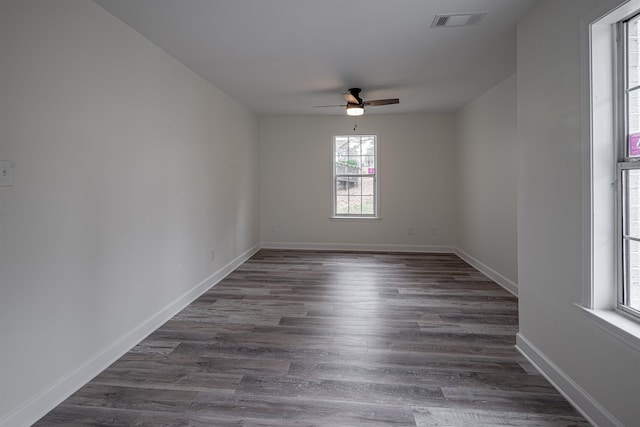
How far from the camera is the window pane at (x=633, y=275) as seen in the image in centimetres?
167

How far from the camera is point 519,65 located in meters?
2.52

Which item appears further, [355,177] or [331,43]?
[355,177]

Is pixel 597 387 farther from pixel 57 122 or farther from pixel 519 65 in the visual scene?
pixel 57 122

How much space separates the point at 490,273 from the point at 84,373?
441 centimetres

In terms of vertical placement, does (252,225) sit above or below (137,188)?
below

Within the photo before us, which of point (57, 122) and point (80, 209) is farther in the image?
point (80, 209)

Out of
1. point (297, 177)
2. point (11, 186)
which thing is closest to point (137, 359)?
point (11, 186)

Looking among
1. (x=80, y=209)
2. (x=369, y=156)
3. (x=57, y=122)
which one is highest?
(x=369, y=156)

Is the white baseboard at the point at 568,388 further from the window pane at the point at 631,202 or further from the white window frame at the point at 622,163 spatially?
the window pane at the point at 631,202

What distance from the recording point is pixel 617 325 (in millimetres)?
1589

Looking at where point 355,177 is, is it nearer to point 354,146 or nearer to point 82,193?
point 354,146

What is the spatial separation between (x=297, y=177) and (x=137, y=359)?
440 cm

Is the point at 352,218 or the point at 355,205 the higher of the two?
the point at 355,205

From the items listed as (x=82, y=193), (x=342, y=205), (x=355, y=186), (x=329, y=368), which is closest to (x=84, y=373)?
(x=82, y=193)
